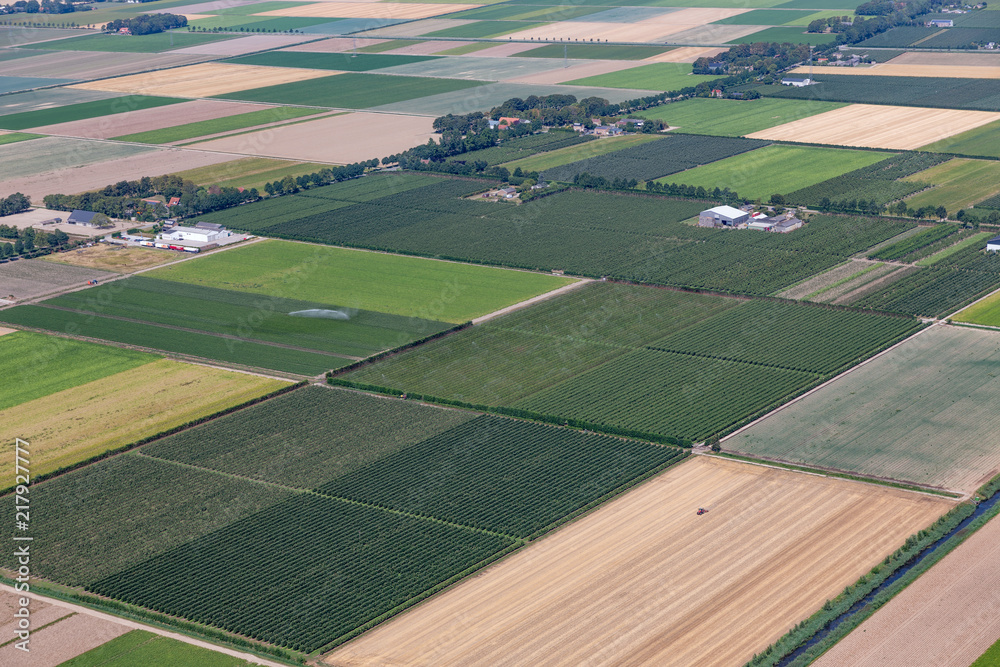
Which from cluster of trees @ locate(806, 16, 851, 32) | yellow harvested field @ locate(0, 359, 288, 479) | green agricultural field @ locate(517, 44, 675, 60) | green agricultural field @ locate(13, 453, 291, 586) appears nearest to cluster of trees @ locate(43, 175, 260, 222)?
yellow harvested field @ locate(0, 359, 288, 479)

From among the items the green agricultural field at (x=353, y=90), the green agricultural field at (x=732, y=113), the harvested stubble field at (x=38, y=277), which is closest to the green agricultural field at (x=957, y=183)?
the green agricultural field at (x=732, y=113)

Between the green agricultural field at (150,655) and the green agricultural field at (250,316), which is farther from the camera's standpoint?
the green agricultural field at (250,316)

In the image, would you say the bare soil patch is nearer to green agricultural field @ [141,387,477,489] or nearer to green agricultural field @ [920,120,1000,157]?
green agricultural field @ [141,387,477,489]

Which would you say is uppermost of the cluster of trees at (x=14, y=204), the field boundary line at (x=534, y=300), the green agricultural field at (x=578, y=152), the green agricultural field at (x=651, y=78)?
the green agricultural field at (x=651, y=78)

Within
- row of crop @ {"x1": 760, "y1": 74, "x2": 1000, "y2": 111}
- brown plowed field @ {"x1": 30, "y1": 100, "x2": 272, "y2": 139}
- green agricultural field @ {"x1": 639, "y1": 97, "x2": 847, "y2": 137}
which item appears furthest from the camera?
brown plowed field @ {"x1": 30, "y1": 100, "x2": 272, "y2": 139}

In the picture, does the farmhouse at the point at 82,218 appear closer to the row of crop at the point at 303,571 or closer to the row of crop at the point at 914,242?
the row of crop at the point at 303,571

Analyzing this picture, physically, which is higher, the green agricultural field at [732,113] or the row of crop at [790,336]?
the green agricultural field at [732,113]

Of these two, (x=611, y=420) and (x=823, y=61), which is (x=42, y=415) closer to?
(x=611, y=420)
